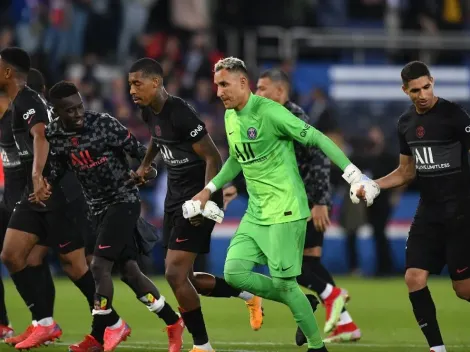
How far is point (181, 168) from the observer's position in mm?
10180

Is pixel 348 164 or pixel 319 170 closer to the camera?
pixel 348 164

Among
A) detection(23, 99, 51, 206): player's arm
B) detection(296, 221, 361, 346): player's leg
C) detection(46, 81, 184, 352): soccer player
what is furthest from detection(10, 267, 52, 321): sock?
detection(296, 221, 361, 346): player's leg

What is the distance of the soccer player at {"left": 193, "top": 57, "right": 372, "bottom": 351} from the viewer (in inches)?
366

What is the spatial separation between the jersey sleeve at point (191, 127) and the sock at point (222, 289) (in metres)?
1.41

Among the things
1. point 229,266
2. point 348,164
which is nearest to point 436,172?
point 348,164

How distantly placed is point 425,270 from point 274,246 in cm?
132

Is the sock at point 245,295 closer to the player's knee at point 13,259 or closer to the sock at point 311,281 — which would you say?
the sock at point 311,281

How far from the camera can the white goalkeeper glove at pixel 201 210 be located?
9188mm

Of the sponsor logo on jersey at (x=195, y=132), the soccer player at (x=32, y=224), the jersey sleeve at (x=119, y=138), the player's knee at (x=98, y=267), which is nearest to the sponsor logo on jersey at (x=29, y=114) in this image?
the soccer player at (x=32, y=224)

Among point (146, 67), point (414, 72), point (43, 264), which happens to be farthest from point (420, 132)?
point (43, 264)

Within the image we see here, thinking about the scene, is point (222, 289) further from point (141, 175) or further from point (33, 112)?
point (33, 112)

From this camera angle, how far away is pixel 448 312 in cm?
1457

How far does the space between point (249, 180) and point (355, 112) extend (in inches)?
572

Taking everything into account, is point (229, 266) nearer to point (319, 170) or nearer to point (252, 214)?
point (252, 214)
